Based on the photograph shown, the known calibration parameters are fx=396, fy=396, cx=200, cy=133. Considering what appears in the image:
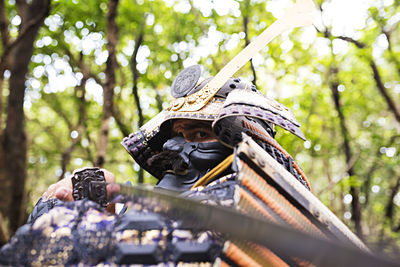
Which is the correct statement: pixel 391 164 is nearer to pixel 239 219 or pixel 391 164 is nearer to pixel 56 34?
pixel 56 34

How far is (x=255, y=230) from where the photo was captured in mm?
1156

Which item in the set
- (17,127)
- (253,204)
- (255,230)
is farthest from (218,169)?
(17,127)

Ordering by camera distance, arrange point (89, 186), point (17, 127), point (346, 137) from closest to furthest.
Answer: point (89, 186) < point (17, 127) < point (346, 137)

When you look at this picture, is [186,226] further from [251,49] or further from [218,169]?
[251,49]

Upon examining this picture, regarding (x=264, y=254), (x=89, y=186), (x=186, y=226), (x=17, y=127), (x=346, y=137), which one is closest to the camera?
(x=186, y=226)

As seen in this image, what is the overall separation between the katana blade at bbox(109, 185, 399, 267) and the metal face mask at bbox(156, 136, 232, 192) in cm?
81

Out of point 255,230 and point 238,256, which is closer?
point 255,230

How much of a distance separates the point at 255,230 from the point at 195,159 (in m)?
1.10

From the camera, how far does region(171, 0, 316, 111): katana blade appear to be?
91.8 inches

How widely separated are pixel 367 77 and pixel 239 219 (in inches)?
348

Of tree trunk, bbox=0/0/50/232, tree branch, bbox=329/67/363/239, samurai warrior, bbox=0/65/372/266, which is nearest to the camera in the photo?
→ samurai warrior, bbox=0/65/372/266

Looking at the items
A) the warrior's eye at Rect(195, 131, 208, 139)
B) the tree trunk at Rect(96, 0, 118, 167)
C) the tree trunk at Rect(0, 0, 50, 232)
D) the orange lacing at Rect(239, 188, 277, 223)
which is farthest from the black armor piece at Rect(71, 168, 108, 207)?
the tree trunk at Rect(0, 0, 50, 232)

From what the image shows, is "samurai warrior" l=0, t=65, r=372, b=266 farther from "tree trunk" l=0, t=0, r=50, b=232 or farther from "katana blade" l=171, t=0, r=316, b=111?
"tree trunk" l=0, t=0, r=50, b=232

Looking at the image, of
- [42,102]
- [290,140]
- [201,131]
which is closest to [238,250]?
[201,131]
